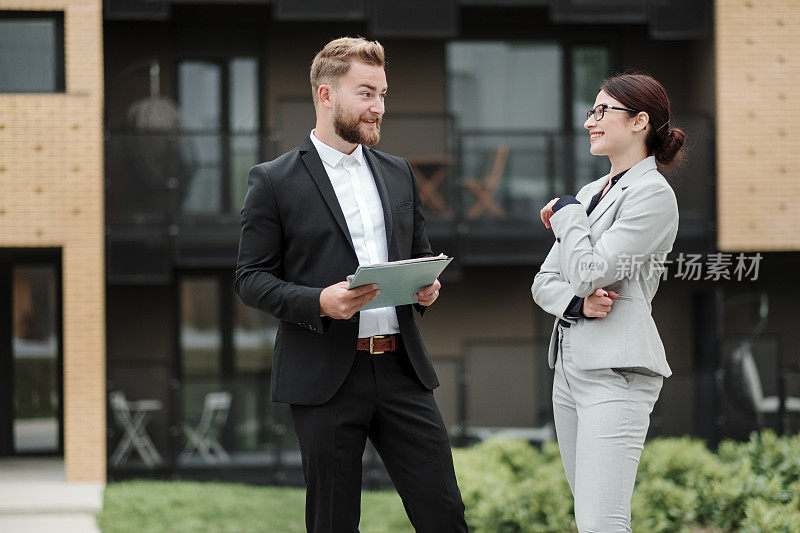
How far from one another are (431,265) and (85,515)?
333 inches

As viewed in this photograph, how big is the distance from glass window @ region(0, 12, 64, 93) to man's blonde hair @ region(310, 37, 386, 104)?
9.88 m

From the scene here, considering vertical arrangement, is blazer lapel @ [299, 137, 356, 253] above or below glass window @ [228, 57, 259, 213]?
below

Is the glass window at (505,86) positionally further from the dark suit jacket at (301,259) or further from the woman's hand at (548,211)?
the dark suit jacket at (301,259)

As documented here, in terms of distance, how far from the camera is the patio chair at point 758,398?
43.1 feet

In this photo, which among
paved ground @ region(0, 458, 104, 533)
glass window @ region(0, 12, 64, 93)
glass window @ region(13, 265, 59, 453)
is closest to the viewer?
paved ground @ region(0, 458, 104, 533)

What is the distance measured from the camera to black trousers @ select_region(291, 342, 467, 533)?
3.73m

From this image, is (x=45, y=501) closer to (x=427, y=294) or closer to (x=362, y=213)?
(x=362, y=213)

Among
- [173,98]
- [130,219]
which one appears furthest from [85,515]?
[173,98]

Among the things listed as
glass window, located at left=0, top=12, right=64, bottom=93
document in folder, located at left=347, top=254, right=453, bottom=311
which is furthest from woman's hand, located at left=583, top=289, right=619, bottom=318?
glass window, located at left=0, top=12, right=64, bottom=93

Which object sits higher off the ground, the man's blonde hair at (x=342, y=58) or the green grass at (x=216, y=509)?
the man's blonde hair at (x=342, y=58)

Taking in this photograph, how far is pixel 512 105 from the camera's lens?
595 inches

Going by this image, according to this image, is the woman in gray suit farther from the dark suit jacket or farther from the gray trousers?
the dark suit jacket

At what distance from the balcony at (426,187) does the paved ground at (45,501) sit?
2488 mm

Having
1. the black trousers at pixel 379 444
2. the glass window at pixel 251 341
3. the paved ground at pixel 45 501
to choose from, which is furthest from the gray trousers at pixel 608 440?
the glass window at pixel 251 341
